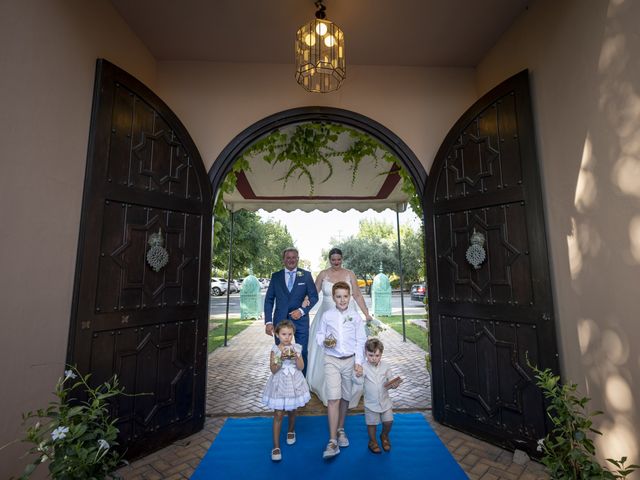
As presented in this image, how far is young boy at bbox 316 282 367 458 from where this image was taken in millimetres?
2705

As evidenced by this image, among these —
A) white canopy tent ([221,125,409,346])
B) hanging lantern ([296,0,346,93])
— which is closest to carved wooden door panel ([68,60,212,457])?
hanging lantern ([296,0,346,93])

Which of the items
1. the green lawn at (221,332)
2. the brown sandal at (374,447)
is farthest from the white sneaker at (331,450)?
the green lawn at (221,332)

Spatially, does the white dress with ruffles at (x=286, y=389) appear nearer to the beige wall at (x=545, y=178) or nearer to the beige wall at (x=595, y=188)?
the beige wall at (x=545, y=178)

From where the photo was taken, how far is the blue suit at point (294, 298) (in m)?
3.86

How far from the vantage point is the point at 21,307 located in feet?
6.62

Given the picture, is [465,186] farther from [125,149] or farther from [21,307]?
[21,307]

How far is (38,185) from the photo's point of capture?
2.14 meters

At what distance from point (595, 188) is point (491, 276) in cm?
107

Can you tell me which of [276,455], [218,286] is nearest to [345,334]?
[276,455]

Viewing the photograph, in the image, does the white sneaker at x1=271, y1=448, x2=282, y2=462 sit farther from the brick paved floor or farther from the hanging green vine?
the hanging green vine

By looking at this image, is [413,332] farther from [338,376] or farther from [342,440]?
[338,376]

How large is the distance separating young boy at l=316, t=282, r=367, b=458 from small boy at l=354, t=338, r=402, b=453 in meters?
0.10

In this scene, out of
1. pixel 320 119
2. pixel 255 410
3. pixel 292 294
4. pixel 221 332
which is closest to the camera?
pixel 255 410

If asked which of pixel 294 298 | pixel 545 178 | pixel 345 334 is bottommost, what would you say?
pixel 345 334
